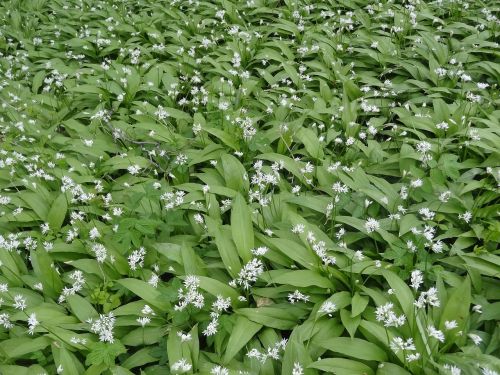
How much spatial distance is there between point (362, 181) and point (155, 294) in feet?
5.99

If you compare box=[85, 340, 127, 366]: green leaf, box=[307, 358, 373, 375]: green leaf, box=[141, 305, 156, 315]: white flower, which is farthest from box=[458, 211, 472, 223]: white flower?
box=[85, 340, 127, 366]: green leaf

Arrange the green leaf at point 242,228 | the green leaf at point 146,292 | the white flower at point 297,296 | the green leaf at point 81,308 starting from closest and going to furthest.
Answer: the white flower at point 297,296, the green leaf at point 146,292, the green leaf at point 81,308, the green leaf at point 242,228

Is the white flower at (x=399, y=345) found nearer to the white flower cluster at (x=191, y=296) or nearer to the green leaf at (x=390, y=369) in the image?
the green leaf at (x=390, y=369)

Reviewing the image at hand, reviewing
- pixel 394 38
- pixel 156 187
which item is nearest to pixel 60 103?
pixel 156 187

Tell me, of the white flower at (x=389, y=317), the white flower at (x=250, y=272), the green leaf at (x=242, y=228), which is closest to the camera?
the white flower at (x=389, y=317)

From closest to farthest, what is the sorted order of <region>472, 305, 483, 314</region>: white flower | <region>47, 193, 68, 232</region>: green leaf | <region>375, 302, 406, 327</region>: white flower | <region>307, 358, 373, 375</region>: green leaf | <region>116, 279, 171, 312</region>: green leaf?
1. <region>375, 302, 406, 327</region>: white flower
2. <region>307, 358, 373, 375</region>: green leaf
3. <region>472, 305, 483, 314</region>: white flower
4. <region>116, 279, 171, 312</region>: green leaf
5. <region>47, 193, 68, 232</region>: green leaf

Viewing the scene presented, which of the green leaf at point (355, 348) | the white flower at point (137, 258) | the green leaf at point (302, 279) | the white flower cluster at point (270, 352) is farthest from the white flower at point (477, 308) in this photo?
the white flower at point (137, 258)

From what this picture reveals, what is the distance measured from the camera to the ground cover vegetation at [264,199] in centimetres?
270

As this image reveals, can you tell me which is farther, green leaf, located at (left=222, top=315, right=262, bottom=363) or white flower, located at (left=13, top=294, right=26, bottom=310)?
white flower, located at (left=13, top=294, right=26, bottom=310)

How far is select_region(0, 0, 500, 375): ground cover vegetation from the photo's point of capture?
2697 mm

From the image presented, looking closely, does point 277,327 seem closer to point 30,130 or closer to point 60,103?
point 30,130

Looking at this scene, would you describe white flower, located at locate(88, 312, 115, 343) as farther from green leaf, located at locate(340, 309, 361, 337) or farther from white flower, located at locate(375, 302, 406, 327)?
white flower, located at locate(375, 302, 406, 327)

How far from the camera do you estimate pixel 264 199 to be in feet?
11.5

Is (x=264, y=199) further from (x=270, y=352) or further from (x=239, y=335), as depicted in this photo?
(x=270, y=352)
